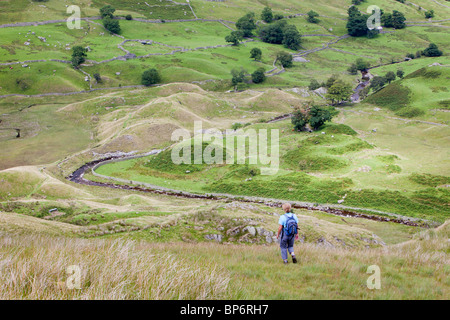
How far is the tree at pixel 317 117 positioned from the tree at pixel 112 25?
11118cm

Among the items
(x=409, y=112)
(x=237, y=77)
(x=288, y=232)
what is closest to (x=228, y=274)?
(x=288, y=232)

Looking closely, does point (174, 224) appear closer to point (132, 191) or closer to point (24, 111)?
point (132, 191)

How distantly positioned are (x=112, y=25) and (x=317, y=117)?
113 meters

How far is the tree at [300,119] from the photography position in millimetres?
59406

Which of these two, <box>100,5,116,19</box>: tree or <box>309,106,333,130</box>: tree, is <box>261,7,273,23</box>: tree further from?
<box>309,106,333,130</box>: tree

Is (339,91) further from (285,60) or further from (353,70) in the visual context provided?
(285,60)

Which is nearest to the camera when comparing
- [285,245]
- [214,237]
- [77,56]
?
[285,245]

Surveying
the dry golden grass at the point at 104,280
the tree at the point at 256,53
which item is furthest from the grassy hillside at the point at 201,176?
the tree at the point at 256,53

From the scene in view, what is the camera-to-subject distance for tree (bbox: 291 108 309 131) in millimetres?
59406

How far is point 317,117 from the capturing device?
5781 cm

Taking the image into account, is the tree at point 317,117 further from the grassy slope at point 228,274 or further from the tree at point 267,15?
the tree at point 267,15

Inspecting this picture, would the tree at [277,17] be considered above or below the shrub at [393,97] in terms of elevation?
above

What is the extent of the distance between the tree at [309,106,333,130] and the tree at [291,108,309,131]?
3.72ft
